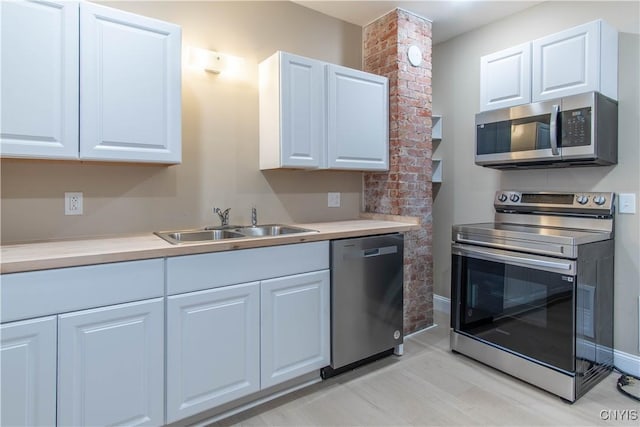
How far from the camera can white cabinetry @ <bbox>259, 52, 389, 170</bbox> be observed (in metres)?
2.41

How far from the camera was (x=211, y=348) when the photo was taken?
5.98ft

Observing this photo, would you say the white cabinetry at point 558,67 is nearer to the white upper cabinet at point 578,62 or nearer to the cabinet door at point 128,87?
the white upper cabinet at point 578,62

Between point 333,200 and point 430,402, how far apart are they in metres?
1.66

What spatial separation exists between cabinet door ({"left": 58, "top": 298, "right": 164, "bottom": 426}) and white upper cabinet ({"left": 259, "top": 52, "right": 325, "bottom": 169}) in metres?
1.25

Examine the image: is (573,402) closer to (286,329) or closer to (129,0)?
(286,329)

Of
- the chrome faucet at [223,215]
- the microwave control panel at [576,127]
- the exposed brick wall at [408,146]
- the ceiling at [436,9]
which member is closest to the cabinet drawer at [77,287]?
the chrome faucet at [223,215]

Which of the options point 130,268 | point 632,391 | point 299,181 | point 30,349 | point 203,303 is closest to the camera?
point 30,349

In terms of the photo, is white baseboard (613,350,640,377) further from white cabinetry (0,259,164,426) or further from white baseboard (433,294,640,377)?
white cabinetry (0,259,164,426)

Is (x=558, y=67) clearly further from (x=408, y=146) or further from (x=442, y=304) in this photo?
(x=442, y=304)

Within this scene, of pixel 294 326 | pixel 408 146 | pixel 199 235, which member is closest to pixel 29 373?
pixel 199 235

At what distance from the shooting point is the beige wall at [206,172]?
190 centimetres

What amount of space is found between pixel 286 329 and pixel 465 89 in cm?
277

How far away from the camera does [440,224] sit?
367 cm

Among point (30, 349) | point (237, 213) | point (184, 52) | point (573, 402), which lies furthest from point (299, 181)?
point (573, 402)
